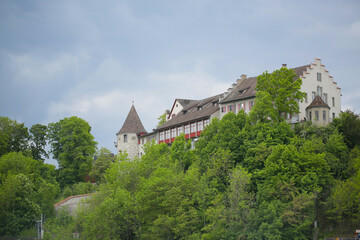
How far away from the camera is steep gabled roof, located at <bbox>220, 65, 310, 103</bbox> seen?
63906mm

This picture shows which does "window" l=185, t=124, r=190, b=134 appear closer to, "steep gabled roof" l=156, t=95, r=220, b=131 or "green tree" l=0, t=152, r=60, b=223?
"steep gabled roof" l=156, t=95, r=220, b=131

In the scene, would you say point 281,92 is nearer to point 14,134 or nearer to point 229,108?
point 229,108

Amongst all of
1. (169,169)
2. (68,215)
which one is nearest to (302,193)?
(169,169)

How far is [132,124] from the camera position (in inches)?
3474

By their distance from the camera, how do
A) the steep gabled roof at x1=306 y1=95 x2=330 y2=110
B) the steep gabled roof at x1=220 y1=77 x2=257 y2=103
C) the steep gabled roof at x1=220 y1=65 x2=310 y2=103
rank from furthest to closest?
the steep gabled roof at x1=220 y1=77 x2=257 y2=103
the steep gabled roof at x1=220 y1=65 x2=310 y2=103
the steep gabled roof at x1=306 y1=95 x2=330 y2=110

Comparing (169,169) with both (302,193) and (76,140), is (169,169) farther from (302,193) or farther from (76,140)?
(76,140)

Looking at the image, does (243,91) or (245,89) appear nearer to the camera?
(245,89)

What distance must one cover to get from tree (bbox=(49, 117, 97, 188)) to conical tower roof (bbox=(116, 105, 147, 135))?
21.0 ft

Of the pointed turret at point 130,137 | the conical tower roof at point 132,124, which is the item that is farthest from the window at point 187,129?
the conical tower roof at point 132,124

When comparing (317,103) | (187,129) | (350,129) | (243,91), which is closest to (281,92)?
(317,103)

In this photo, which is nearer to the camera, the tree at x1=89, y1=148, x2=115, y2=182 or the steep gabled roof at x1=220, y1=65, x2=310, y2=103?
the steep gabled roof at x1=220, y1=65, x2=310, y2=103

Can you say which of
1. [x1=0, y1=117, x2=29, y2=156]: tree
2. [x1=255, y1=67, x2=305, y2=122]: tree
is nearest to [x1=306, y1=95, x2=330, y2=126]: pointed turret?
[x1=255, y1=67, x2=305, y2=122]: tree

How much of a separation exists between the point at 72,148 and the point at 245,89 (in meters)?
31.6

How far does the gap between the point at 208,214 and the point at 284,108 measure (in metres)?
16.1
